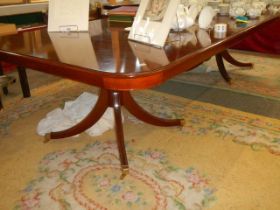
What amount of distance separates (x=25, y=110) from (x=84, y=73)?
127 cm

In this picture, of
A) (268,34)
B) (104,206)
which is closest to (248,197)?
(104,206)

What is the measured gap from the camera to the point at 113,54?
112cm

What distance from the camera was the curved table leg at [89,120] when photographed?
1.50 meters

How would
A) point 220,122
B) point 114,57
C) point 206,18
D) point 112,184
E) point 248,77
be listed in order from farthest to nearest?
point 248,77
point 220,122
point 206,18
point 112,184
point 114,57

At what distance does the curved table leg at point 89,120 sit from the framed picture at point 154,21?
389mm

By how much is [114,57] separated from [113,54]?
1.9 inches

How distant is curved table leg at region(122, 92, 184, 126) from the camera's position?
1.56m

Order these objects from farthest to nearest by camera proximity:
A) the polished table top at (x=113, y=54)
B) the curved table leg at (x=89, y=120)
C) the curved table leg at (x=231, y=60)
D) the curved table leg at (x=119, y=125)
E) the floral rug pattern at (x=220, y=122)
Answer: the curved table leg at (x=231, y=60) → the floral rug pattern at (x=220, y=122) → the curved table leg at (x=89, y=120) → the curved table leg at (x=119, y=125) → the polished table top at (x=113, y=54)

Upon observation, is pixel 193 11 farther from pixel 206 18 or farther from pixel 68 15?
pixel 68 15

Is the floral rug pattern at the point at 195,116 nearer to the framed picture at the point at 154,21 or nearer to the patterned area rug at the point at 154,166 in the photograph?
the patterned area rug at the point at 154,166

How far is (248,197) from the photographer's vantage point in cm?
120

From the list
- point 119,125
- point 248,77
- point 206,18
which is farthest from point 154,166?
point 248,77

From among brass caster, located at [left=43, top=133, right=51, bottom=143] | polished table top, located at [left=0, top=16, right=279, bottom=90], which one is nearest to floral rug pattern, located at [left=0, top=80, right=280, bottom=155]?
brass caster, located at [left=43, top=133, right=51, bottom=143]

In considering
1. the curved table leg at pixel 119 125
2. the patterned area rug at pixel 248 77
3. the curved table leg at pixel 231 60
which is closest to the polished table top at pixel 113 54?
the curved table leg at pixel 119 125
